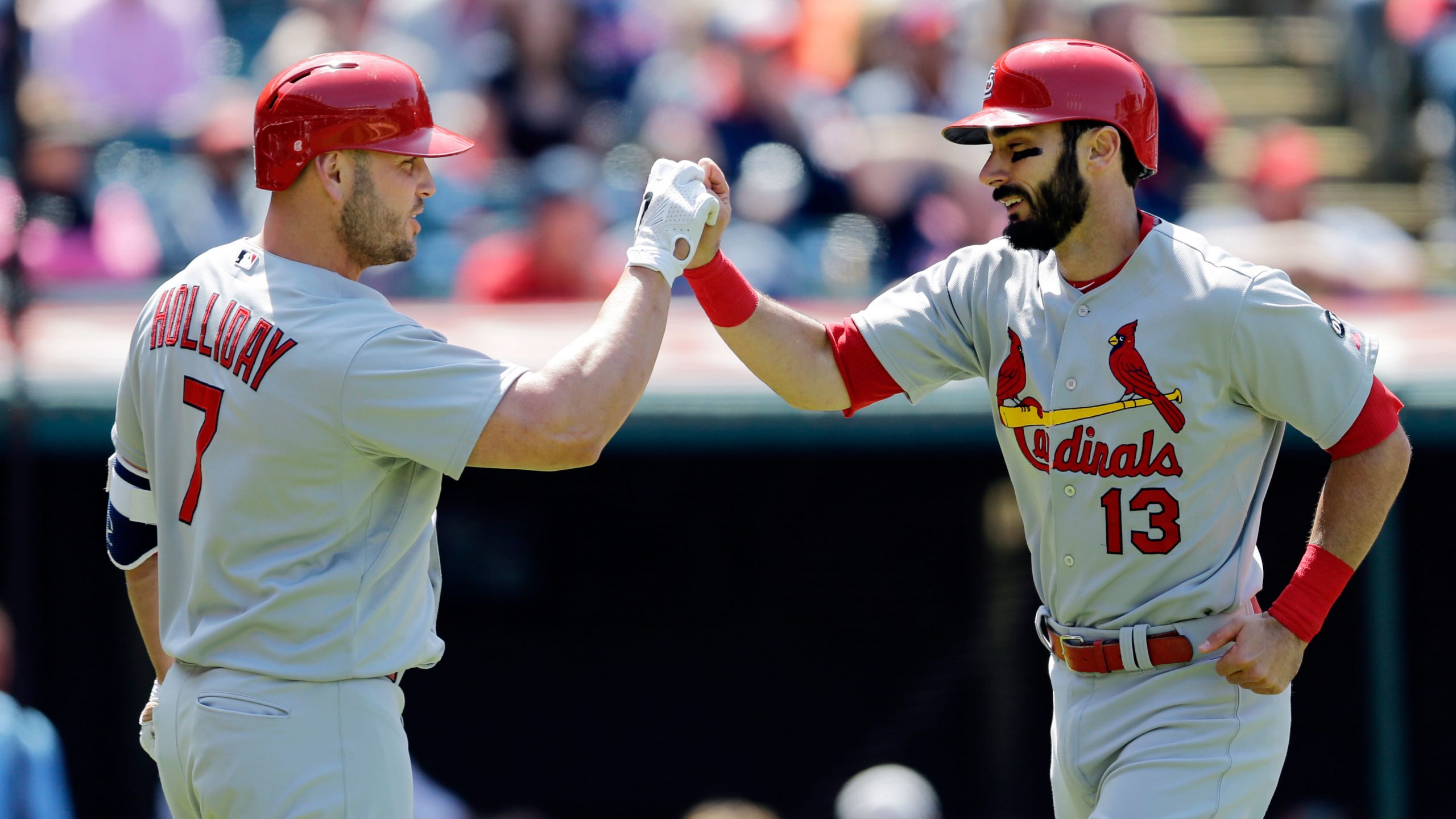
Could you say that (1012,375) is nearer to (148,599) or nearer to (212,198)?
(148,599)

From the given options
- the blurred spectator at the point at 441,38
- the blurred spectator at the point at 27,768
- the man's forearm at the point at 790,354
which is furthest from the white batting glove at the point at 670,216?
the blurred spectator at the point at 441,38

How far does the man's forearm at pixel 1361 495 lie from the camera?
2.79 metres

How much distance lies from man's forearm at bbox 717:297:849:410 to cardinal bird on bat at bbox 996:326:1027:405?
1.07ft

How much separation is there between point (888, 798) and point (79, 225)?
3649mm

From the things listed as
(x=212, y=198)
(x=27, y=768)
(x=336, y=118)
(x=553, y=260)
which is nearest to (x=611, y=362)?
(x=336, y=118)

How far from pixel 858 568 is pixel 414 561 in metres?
3.73

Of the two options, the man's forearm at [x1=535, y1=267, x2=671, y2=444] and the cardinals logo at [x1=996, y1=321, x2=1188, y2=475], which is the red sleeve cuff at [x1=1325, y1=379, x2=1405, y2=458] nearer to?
the cardinals logo at [x1=996, y1=321, x2=1188, y2=475]

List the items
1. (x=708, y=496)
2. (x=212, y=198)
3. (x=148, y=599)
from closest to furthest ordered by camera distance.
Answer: (x=148, y=599), (x=708, y=496), (x=212, y=198)

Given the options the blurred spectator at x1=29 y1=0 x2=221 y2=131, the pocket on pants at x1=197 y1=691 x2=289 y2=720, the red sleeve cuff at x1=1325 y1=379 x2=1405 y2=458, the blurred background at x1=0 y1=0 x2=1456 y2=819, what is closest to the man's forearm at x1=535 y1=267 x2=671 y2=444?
the pocket on pants at x1=197 y1=691 x2=289 y2=720

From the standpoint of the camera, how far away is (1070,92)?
2.85m

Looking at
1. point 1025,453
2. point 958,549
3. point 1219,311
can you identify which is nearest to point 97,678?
point 958,549

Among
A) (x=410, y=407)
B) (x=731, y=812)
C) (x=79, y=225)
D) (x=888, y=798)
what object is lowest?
(x=731, y=812)

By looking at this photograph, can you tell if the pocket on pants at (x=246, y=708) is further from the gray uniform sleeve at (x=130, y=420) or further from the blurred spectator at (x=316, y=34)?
the blurred spectator at (x=316, y=34)

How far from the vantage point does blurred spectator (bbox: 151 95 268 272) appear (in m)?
6.25
